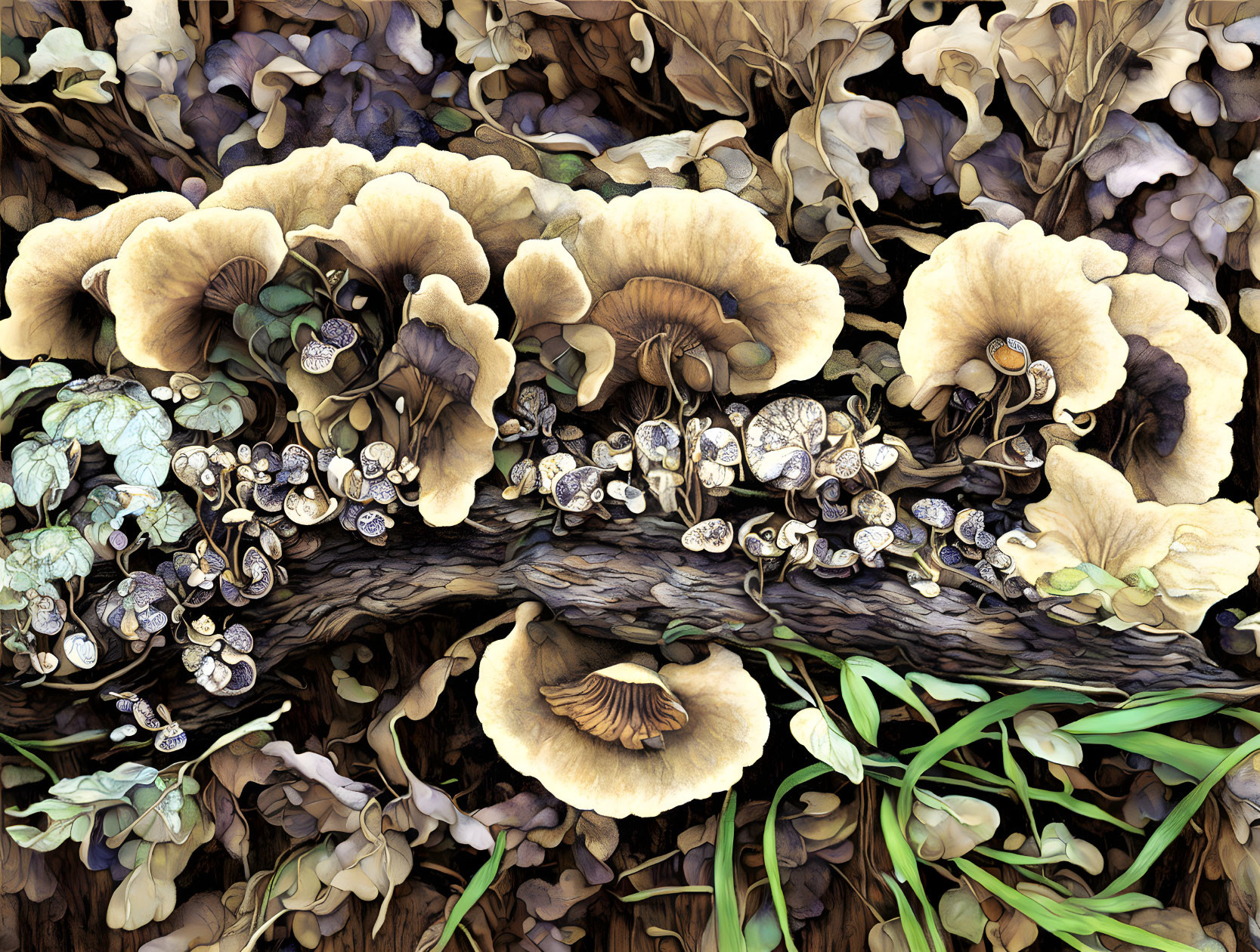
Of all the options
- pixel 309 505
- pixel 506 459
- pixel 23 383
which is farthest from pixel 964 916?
pixel 23 383

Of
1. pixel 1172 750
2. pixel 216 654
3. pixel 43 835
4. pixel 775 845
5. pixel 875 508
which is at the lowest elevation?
pixel 43 835

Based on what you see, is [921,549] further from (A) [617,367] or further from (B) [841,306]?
(A) [617,367]

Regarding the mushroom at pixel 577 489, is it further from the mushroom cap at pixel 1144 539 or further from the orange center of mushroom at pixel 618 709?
the mushroom cap at pixel 1144 539

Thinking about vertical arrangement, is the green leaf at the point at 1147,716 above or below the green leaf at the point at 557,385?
below

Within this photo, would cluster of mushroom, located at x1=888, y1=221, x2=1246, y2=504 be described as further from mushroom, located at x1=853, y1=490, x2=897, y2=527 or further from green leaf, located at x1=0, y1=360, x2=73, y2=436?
green leaf, located at x1=0, y1=360, x2=73, y2=436

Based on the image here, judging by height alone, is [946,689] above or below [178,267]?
below

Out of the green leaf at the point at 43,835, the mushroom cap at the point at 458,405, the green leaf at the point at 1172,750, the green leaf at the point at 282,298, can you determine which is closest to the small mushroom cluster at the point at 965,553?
the green leaf at the point at 1172,750

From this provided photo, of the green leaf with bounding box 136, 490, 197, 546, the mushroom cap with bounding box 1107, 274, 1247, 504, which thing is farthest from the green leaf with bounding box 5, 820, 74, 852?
the mushroom cap with bounding box 1107, 274, 1247, 504

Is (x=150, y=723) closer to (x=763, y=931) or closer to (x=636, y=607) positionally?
(x=636, y=607)

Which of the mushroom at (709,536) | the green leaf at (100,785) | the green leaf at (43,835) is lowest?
the green leaf at (43,835)
